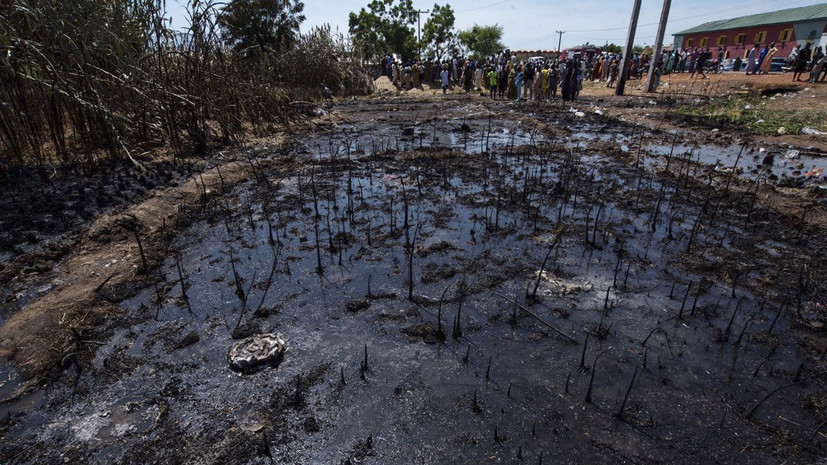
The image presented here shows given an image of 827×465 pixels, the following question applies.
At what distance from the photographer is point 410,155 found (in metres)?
8.64

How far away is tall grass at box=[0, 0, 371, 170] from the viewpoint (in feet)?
17.9

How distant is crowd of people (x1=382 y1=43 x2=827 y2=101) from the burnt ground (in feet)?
43.9

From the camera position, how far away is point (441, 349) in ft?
10.1

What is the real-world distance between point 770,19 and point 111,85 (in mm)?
47007

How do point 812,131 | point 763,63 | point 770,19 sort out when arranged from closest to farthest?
point 812,131
point 763,63
point 770,19

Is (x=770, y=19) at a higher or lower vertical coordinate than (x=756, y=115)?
higher

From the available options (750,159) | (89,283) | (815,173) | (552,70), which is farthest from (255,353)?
(552,70)

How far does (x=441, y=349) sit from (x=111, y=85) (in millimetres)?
7248

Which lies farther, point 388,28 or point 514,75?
point 388,28

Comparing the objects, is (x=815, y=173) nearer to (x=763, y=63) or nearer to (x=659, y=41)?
(x=659, y=41)

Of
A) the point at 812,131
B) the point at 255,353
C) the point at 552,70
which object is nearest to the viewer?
the point at 255,353

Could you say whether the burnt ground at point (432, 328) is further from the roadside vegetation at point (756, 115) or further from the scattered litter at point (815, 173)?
the roadside vegetation at point (756, 115)

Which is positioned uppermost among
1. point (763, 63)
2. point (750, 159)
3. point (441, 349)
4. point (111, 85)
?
point (763, 63)

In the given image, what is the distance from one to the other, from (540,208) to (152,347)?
15.8 ft
